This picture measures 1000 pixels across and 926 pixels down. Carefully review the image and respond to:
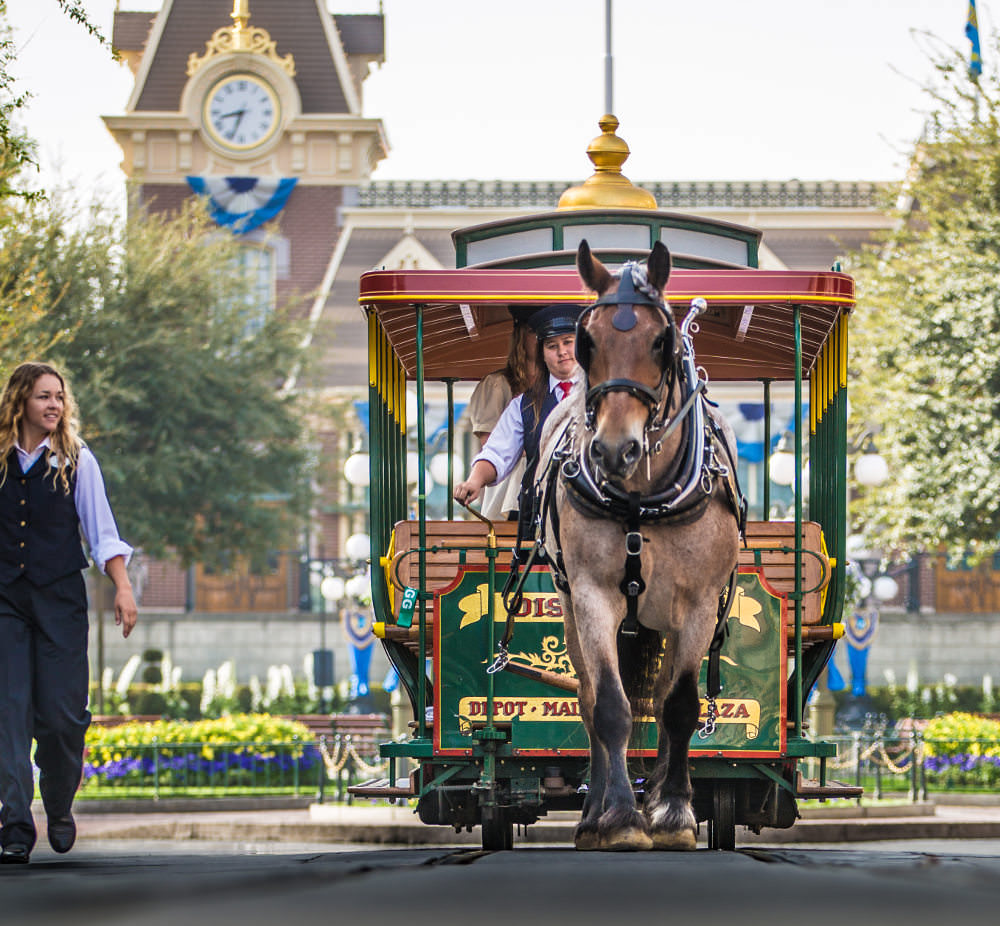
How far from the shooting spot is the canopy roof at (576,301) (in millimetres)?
8211

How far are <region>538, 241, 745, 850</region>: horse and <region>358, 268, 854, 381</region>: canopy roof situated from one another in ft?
3.39

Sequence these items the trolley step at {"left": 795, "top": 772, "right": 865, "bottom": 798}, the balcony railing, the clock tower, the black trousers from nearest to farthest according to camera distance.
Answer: the black trousers, the trolley step at {"left": 795, "top": 772, "right": 865, "bottom": 798}, the balcony railing, the clock tower

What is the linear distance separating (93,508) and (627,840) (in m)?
2.71

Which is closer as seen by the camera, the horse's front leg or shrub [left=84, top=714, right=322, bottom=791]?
the horse's front leg

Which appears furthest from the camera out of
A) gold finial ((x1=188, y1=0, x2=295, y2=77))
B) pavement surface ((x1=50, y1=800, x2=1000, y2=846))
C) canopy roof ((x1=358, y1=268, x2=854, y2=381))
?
gold finial ((x1=188, y1=0, x2=295, y2=77))

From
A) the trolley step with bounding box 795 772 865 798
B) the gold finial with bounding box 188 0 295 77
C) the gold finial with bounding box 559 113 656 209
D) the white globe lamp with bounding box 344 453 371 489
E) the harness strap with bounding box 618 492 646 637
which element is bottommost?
the trolley step with bounding box 795 772 865 798

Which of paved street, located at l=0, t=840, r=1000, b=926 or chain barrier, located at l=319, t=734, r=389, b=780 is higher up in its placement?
paved street, located at l=0, t=840, r=1000, b=926

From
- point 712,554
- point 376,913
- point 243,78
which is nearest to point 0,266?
point 712,554

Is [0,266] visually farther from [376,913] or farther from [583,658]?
[376,913]

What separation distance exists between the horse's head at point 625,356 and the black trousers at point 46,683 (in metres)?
2.40

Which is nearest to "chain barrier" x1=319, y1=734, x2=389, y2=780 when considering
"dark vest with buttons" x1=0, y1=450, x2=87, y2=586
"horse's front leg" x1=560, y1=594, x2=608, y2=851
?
"dark vest with buttons" x1=0, y1=450, x2=87, y2=586

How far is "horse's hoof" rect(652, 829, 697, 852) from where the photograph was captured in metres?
6.70

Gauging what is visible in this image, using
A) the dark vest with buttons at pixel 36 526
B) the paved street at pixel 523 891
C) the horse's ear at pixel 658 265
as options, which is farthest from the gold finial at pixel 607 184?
the paved street at pixel 523 891

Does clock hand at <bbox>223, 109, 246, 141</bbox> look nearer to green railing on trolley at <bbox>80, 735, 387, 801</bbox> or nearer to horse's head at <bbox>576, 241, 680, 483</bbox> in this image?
green railing on trolley at <bbox>80, 735, 387, 801</bbox>
